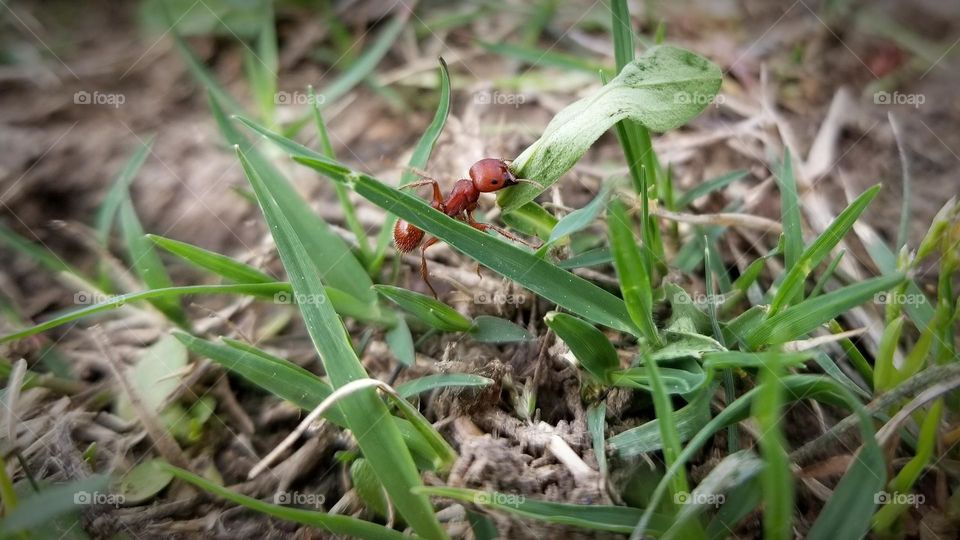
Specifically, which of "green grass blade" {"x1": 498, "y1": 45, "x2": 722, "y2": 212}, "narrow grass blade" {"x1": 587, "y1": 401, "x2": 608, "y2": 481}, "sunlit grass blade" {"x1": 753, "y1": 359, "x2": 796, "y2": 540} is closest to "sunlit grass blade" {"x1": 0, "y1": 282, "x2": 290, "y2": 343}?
"green grass blade" {"x1": 498, "y1": 45, "x2": 722, "y2": 212}

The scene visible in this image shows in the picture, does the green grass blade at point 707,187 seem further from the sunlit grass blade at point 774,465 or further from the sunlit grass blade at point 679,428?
the sunlit grass blade at point 774,465

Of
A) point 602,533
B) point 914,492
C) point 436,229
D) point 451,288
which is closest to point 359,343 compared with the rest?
point 451,288

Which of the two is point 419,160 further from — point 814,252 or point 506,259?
point 814,252

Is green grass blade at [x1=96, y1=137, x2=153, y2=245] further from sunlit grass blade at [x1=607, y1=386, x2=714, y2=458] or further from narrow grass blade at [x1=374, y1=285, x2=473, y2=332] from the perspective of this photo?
sunlit grass blade at [x1=607, y1=386, x2=714, y2=458]

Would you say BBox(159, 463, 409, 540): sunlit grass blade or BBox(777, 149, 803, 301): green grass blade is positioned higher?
BBox(777, 149, 803, 301): green grass blade

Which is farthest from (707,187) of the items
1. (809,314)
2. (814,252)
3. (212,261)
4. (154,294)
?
(154,294)
